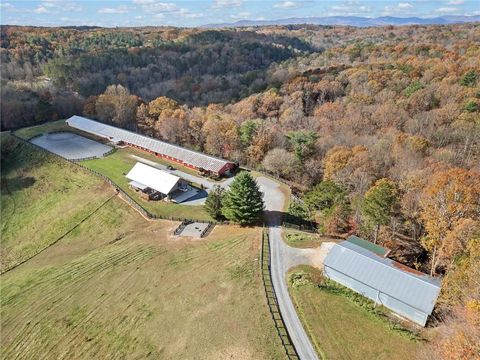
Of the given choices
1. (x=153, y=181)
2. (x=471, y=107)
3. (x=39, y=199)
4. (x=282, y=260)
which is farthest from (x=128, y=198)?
(x=471, y=107)

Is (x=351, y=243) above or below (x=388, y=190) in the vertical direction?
below

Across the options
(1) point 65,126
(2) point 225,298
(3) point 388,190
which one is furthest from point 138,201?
(1) point 65,126

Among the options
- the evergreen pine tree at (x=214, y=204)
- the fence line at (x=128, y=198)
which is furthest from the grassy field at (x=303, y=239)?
the evergreen pine tree at (x=214, y=204)

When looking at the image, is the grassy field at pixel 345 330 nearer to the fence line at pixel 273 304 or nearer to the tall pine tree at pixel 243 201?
the fence line at pixel 273 304

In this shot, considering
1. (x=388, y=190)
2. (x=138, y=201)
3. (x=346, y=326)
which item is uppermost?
(x=388, y=190)

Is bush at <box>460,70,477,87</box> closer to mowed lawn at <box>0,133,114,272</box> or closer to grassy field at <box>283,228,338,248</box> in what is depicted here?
grassy field at <box>283,228,338,248</box>

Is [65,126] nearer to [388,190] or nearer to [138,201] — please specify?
[138,201]
